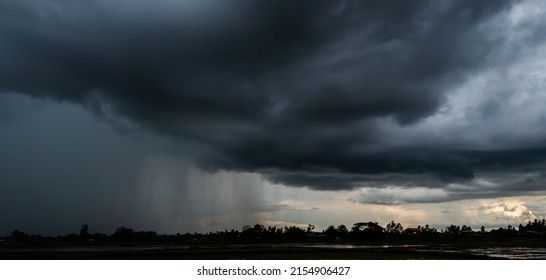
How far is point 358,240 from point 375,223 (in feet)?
26.3

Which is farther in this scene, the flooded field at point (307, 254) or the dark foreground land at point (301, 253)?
the flooded field at point (307, 254)

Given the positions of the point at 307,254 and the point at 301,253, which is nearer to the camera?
the point at 307,254

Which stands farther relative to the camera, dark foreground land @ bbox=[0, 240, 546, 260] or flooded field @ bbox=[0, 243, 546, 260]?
flooded field @ bbox=[0, 243, 546, 260]
